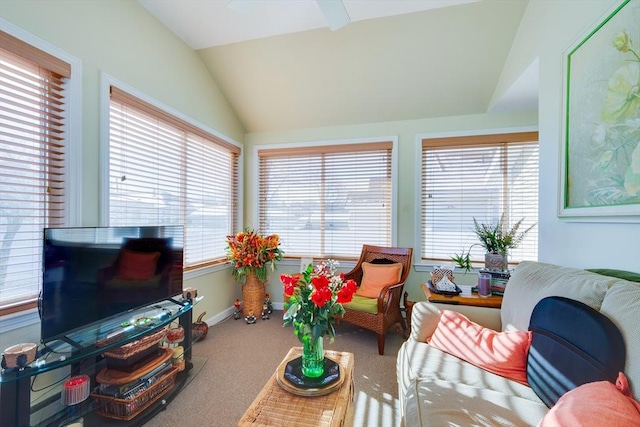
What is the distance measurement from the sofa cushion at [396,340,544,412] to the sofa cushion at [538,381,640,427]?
0.36 metres

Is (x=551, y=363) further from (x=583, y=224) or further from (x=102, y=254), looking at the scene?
(x=102, y=254)

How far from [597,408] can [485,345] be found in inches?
25.3

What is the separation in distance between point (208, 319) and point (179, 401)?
1.25m

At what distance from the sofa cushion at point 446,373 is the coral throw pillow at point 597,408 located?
1.19ft

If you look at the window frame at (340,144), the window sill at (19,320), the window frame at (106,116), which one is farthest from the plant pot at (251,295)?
the window sill at (19,320)

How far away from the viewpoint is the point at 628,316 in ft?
3.09

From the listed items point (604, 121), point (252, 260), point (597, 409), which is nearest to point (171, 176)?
point (252, 260)

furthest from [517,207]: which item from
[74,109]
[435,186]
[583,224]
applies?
[74,109]

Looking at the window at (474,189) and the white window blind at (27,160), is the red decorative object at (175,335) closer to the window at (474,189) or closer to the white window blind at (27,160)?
the white window blind at (27,160)

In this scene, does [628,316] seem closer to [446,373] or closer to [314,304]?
[446,373]

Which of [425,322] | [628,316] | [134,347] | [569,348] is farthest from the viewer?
[425,322]

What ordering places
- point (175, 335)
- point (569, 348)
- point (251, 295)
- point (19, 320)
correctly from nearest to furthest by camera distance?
point (569, 348)
point (19, 320)
point (175, 335)
point (251, 295)

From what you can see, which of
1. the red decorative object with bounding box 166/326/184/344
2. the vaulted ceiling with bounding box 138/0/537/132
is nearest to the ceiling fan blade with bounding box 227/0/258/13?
the vaulted ceiling with bounding box 138/0/537/132

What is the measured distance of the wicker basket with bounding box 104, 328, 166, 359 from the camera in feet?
5.26
